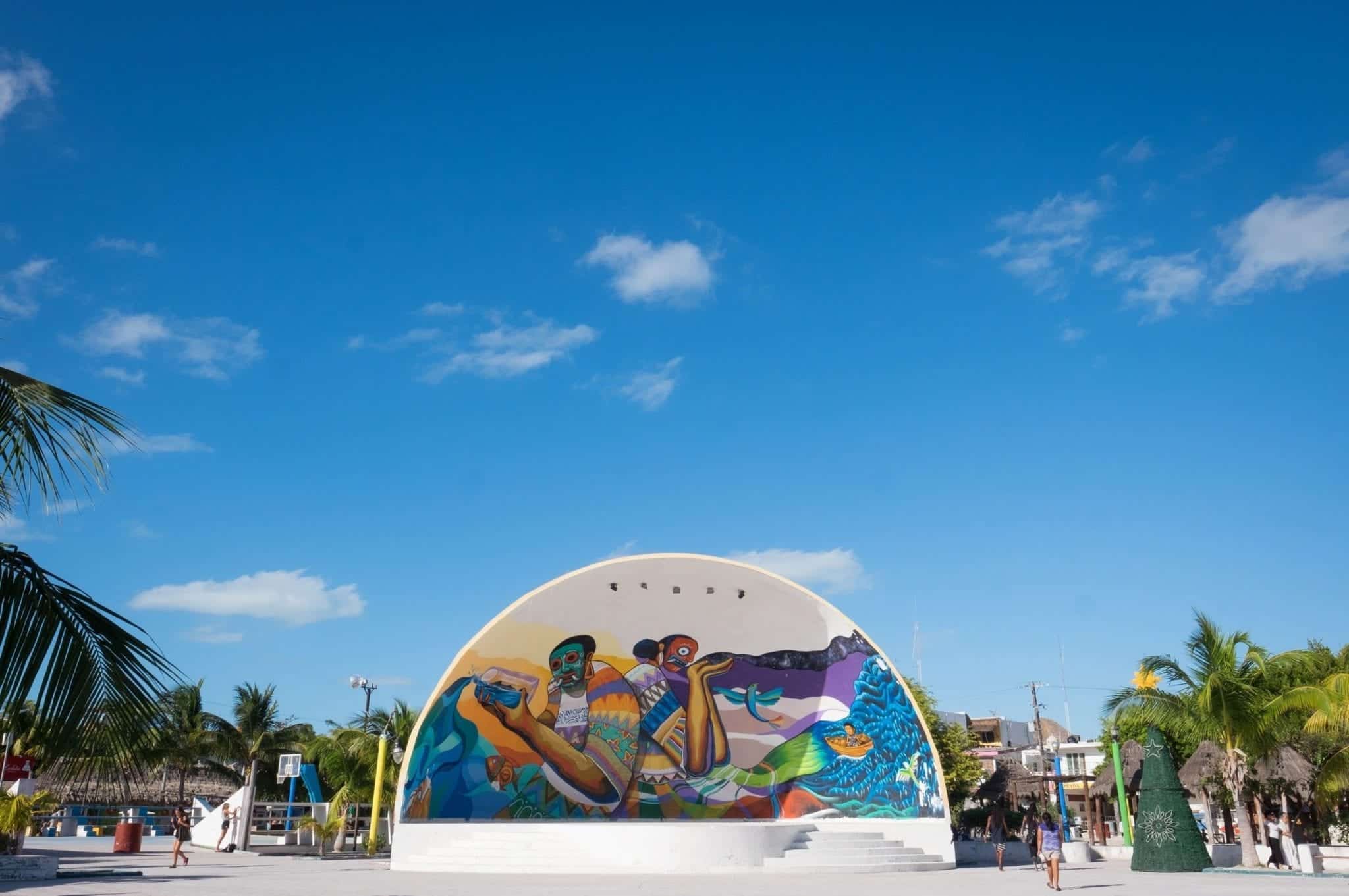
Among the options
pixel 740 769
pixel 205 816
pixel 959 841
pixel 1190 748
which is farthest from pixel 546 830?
pixel 1190 748

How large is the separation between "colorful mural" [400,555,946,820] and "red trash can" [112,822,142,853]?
7.28 m

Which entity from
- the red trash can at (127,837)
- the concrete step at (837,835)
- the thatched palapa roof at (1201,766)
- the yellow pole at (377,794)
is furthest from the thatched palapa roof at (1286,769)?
the red trash can at (127,837)

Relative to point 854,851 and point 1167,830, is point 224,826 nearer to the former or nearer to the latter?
→ point 854,851

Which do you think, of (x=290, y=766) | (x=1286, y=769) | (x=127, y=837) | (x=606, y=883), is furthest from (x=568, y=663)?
(x=1286, y=769)

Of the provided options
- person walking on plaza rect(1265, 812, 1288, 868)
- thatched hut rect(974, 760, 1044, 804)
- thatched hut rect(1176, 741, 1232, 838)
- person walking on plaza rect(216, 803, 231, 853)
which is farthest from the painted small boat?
person walking on plaza rect(216, 803, 231, 853)

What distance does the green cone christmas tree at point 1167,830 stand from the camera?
17703 millimetres

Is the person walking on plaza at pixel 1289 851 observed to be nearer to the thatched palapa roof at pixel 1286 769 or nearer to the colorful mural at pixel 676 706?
the thatched palapa roof at pixel 1286 769

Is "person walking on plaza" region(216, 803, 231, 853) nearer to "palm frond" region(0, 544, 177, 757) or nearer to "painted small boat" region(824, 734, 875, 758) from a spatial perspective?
"painted small boat" region(824, 734, 875, 758)

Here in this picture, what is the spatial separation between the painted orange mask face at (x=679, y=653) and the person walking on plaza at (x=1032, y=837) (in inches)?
350

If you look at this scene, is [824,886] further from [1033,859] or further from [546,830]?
[1033,859]

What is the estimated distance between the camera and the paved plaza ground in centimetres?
1285


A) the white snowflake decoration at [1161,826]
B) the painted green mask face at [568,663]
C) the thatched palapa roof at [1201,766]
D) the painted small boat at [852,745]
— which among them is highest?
the painted green mask face at [568,663]

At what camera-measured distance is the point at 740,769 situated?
987 inches

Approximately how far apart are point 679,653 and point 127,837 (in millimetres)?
13747
